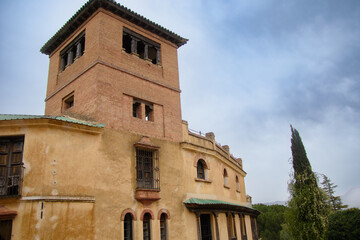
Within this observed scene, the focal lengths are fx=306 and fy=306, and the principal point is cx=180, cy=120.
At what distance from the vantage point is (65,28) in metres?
18.7

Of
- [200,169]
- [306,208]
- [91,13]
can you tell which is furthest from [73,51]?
[306,208]

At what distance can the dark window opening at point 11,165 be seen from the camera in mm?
11672

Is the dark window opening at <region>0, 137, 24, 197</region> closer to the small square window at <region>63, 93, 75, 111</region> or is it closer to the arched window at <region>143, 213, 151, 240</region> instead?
the small square window at <region>63, 93, 75, 111</region>

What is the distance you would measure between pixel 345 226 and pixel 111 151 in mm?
9846

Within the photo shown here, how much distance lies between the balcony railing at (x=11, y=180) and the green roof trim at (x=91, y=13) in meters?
9.62

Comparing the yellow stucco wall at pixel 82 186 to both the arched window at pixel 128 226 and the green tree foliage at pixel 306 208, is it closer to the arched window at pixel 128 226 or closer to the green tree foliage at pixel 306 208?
the arched window at pixel 128 226

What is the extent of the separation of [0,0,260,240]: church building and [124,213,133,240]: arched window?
0.14 ft

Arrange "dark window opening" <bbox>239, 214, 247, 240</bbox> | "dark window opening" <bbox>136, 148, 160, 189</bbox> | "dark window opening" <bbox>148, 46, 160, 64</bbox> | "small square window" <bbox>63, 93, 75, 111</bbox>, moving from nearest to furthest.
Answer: "dark window opening" <bbox>136, 148, 160, 189</bbox>, "small square window" <bbox>63, 93, 75, 111</bbox>, "dark window opening" <bbox>148, 46, 160, 64</bbox>, "dark window opening" <bbox>239, 214, 247, 240</bbox>

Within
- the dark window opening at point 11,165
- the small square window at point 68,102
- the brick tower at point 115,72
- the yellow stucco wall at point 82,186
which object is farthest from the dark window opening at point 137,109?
the dark window opening at point 11,165

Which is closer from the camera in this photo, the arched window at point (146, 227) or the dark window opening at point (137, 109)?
the arched window at point (146, 227)

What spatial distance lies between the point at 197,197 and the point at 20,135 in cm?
1035

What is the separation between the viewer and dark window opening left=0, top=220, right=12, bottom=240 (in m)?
10.9

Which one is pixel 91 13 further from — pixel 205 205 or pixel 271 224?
pixel 271 224

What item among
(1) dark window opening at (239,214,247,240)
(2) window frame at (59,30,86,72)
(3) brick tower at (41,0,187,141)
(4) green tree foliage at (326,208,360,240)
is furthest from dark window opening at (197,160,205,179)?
(4) green tree foliage at (326,208,360,240)
